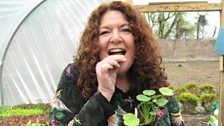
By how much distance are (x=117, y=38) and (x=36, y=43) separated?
641cm

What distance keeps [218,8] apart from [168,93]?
359 centimetres

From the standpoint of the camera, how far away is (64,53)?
24.3ft

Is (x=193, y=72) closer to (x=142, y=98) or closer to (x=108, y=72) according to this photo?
(x=142, y=98)

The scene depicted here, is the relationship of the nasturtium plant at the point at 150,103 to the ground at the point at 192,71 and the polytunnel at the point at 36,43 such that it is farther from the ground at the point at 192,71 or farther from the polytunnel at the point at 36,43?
the ground at the point at 192,71

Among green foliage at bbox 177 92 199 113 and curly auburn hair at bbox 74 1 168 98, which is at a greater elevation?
curly auburn hair at bbox 74 1 168 98

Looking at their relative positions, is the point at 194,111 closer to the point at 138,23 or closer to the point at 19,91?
the point at 19,91

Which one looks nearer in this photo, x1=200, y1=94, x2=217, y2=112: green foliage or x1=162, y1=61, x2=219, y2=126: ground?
x1=200, y1=94, x2=217, y2=112: green foliage

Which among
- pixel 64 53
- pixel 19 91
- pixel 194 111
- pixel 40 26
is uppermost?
pixel 40 26

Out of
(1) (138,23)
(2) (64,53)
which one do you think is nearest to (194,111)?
(2) (64,53)

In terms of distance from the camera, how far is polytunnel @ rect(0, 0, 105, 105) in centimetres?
732

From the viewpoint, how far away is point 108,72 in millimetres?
1162

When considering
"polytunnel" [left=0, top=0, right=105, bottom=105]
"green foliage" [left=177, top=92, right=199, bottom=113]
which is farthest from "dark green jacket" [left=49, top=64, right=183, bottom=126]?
"green foliage" [left=177, top=92, right=199, bottom=113]

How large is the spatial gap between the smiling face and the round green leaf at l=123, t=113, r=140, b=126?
0.13m

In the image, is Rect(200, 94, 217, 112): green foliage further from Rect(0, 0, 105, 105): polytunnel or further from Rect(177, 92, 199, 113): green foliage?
Rect(0, 0, 105, 105): polytunnel
